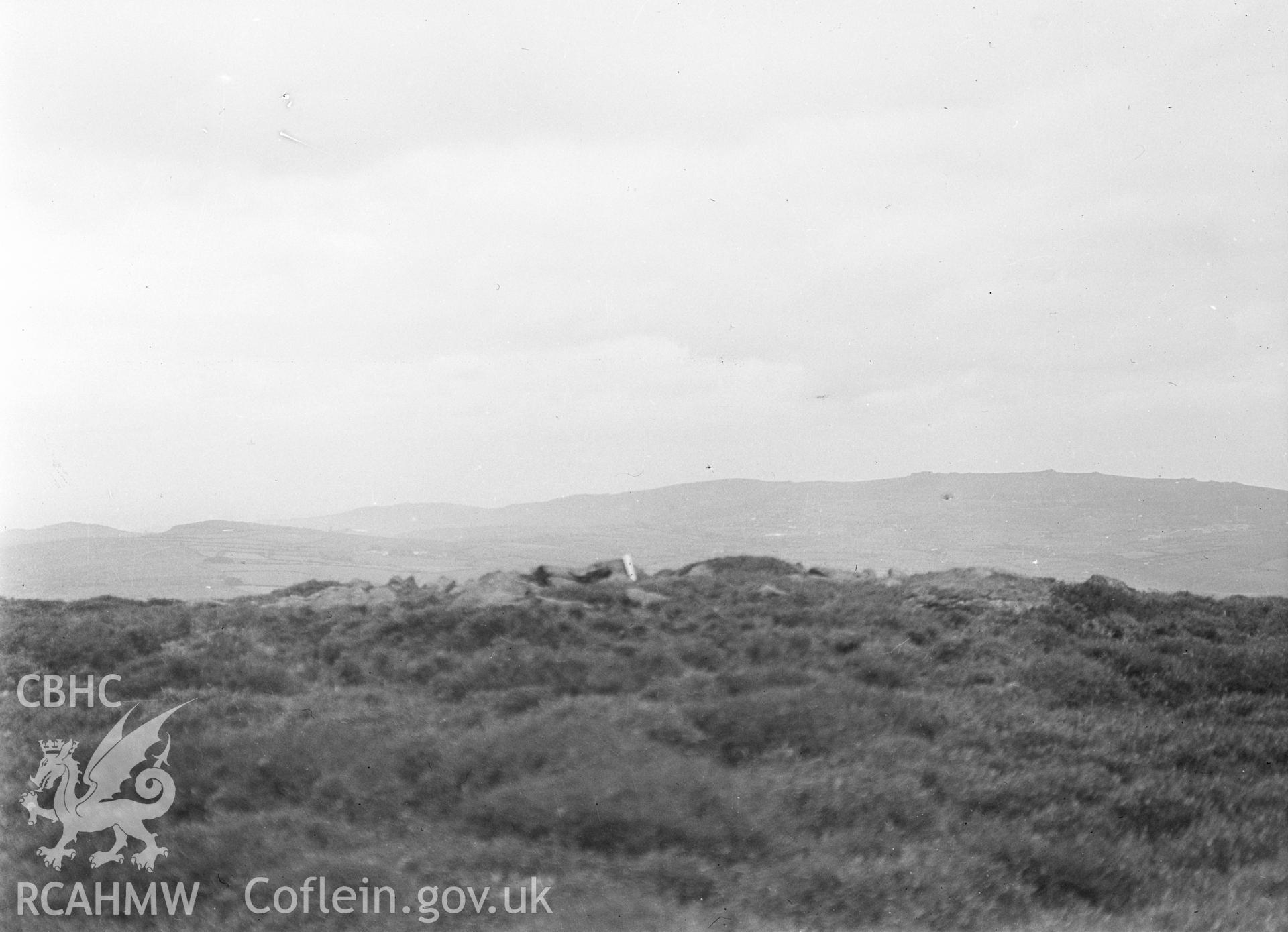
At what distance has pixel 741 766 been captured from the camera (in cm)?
1115

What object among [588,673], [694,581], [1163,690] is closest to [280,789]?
[588,673]

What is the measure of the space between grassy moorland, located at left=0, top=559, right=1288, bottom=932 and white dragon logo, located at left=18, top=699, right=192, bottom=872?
0.19 meters

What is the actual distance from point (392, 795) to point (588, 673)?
5.28 meters

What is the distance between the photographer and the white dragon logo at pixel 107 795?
9.85 metres

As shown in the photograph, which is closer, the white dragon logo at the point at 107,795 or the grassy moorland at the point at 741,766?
the grassy moorland at the point at 741,766

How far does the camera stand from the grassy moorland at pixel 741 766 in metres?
8.40

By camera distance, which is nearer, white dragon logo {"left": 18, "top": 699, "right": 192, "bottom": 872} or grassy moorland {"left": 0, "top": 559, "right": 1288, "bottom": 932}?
grassy moorland {"left": 0, "top": 559, "right": 1288, "bottom": 932}

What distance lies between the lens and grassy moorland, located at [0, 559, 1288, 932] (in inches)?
331

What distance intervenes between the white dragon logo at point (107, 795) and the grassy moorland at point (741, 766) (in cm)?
19

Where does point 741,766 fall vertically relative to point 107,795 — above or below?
above

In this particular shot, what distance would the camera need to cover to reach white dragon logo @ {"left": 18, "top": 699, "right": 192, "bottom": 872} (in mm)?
9852

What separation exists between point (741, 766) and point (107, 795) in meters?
7.94

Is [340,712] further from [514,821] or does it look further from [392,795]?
[514,821]

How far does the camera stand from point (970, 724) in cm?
1245
